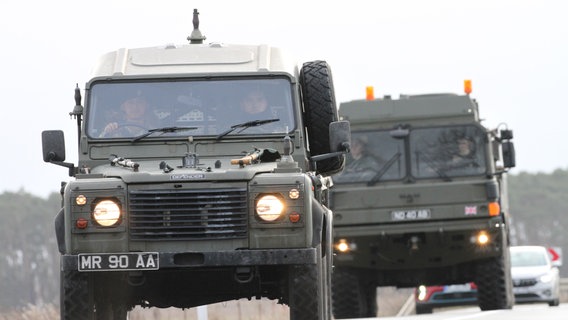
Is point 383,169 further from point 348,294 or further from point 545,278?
point 545,278

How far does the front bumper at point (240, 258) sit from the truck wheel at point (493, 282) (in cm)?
1214

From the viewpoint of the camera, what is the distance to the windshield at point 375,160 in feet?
82.7

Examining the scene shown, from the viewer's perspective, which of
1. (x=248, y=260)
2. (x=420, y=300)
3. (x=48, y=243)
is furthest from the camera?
(x=48, y=243)

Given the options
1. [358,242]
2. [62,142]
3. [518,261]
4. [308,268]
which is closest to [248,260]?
[308,268]

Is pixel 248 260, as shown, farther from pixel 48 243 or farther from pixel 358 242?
pixel 48 243

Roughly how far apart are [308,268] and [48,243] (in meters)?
A: 93.6

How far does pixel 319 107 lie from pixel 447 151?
9873 mm

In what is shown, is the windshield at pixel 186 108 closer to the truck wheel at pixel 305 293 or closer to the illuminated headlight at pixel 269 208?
the illuminated headlight at pixel 269 208

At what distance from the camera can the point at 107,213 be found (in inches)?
528

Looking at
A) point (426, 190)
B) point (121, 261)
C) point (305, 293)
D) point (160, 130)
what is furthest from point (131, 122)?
point (426, 190)

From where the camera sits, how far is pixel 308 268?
44.2ft

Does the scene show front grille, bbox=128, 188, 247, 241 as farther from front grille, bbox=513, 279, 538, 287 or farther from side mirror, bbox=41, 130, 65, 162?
front grille, bbox=513, 279, 538, 287

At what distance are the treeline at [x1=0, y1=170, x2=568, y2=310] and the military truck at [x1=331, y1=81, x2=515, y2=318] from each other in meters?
45.2

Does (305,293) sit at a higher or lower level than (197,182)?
lower
